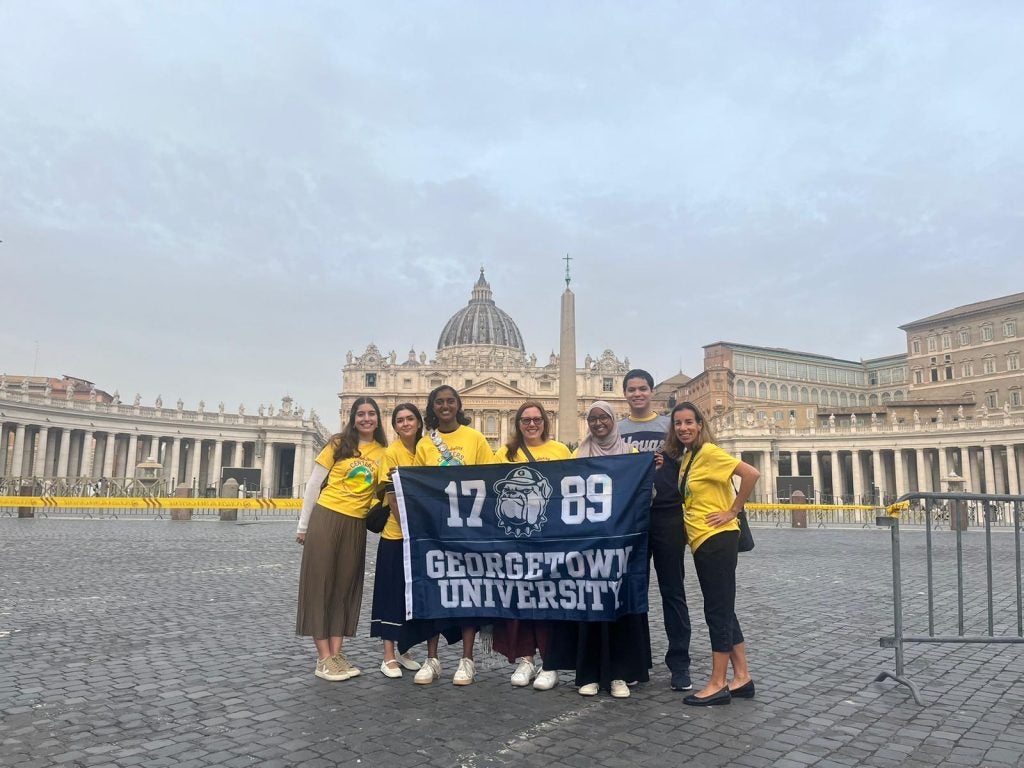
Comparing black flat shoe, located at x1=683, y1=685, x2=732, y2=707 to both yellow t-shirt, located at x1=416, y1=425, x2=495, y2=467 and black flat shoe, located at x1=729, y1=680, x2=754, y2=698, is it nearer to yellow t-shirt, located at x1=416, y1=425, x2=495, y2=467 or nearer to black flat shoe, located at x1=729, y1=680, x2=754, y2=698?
black flat shoe, located at x1=729, y1=680, x2=754, y2=698

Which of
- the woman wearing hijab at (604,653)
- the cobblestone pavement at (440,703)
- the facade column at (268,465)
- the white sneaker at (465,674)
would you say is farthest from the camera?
the facade column at (268,465)

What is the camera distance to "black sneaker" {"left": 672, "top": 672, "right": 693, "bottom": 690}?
5.41 meters

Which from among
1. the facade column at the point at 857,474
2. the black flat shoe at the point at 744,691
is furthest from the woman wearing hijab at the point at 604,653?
the facade column at the point at 857,474

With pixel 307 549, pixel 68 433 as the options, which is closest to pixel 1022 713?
A: pixel 307 549

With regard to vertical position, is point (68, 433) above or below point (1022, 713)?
above

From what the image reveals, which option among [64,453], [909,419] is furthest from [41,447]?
[909,419]

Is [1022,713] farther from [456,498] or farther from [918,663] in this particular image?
[456,498]

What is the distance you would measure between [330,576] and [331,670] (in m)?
0.71

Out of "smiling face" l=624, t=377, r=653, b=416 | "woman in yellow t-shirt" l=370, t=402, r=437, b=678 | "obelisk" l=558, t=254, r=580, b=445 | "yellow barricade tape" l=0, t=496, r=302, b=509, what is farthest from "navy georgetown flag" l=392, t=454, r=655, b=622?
"yellow barricade tape" l=0, t=496, r=302, b=509

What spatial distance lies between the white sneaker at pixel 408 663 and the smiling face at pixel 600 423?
244 centimetres

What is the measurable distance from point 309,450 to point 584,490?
72106 millimetres

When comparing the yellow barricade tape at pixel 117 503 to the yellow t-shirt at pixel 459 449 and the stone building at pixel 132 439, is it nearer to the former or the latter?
the stone building at pixel 132 439

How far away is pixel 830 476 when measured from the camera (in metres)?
69.2

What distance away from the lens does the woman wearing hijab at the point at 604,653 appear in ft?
17.7
